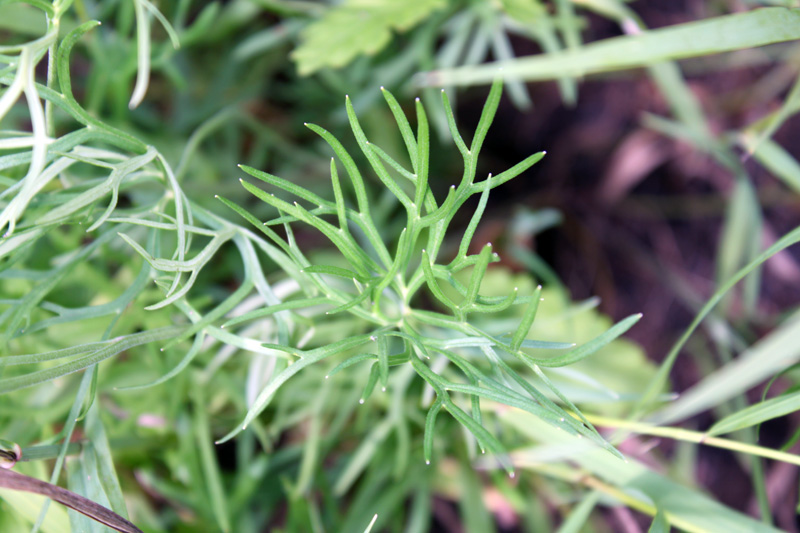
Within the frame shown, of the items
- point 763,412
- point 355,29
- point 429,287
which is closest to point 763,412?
point 763,412

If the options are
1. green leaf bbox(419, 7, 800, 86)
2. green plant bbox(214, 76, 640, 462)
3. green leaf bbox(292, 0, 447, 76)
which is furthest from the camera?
green leaf bbox(292, 0, 447, 76)

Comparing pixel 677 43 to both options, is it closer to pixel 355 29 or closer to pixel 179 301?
pixel 355 29

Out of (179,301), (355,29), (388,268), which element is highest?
(355,29)

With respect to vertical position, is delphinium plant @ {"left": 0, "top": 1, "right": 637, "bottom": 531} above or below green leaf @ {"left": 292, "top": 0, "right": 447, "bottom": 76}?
below

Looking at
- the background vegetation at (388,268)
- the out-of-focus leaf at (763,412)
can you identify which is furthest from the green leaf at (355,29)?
the out-of-focus leaf at (763,412)

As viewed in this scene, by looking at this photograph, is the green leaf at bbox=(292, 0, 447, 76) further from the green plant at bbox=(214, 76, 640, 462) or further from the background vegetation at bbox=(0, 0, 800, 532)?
the green plant at bbox=(214, 76, 640, 462)

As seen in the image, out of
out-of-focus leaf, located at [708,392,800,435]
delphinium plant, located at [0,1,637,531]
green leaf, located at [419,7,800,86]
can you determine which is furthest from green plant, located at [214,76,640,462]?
green leaf, located at [419,7,800,86]

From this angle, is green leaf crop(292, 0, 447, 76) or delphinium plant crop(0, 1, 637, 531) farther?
green leaf crop(292, 0, 447, 76)

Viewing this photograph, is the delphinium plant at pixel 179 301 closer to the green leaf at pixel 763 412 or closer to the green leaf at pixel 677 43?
the green leaf at pixel 763 412
